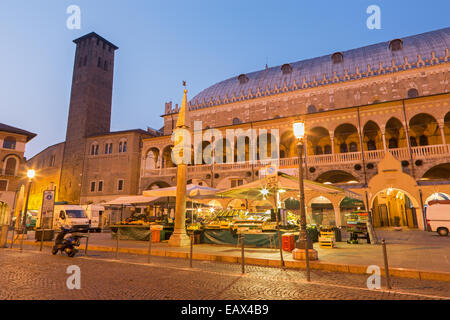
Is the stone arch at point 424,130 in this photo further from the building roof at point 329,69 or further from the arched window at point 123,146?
the arched window at point 123,146

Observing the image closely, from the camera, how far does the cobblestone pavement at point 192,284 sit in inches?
182

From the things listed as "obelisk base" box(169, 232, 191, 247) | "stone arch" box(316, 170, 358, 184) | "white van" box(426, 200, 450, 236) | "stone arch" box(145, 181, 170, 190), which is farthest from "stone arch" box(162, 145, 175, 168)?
"white van" box(426, 200, 450, 236)

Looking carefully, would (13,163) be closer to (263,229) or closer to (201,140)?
(201,140)

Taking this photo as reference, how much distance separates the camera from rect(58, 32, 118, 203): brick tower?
40.0 metres

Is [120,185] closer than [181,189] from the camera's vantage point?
No

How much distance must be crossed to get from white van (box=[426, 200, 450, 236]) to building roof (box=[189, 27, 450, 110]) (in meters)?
18.7

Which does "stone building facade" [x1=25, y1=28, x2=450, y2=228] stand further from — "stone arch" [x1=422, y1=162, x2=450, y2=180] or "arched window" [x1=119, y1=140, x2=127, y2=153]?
"arched window" [x1=119, y1=140, x2=127, y2=153]

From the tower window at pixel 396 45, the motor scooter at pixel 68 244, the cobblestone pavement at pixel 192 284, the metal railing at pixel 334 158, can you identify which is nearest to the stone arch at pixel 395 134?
the metal railing at pixel 334 158

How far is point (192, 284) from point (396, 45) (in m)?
36.2

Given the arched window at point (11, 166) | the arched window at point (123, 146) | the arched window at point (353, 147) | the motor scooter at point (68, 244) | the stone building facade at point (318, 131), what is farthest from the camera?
the arched window at point (123, 146)

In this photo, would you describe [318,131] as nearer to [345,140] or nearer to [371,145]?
[345,140]

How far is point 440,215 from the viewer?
15.4m

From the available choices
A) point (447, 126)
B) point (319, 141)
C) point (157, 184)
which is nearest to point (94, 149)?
point (157, 184)

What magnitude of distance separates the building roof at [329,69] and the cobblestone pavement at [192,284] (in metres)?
29.4
